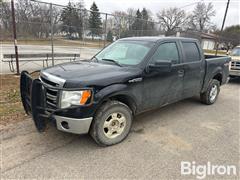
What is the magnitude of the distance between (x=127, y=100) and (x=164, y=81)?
3.11 ft

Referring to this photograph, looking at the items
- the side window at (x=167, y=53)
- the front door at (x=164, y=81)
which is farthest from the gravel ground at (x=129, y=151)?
the side window at (x=167, y=53)

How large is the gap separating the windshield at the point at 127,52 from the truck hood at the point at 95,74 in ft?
1.01

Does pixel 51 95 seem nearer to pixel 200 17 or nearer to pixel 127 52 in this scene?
pixel 127 52

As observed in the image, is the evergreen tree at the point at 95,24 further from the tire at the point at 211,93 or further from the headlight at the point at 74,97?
the headlight at the point at 74,97

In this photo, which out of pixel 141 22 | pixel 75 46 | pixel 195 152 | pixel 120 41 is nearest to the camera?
pixel 195 152

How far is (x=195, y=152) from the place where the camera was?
3031 millimetres

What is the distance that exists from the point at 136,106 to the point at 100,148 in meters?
0.96

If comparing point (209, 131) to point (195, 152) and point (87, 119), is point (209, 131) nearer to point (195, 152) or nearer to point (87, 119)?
point (195, 152)

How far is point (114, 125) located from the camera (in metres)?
3.19

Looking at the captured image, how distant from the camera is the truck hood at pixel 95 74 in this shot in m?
2.70

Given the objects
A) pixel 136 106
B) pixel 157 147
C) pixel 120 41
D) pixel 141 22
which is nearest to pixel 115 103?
pixel 136 106

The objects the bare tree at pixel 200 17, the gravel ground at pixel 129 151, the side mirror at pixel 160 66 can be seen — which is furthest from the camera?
the bare tree at pixel 200 17

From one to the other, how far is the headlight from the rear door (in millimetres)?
2483
